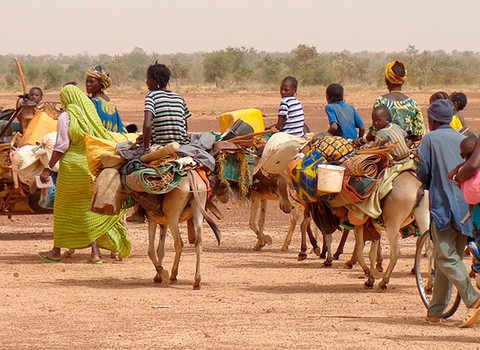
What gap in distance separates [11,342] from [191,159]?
3664 mm

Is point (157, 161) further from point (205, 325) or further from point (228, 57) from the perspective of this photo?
point (228, 57)

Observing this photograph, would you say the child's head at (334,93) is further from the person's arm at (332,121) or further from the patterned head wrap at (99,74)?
the patterned head wrap at (99,74)

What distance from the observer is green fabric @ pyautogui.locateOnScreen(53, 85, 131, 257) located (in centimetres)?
1465

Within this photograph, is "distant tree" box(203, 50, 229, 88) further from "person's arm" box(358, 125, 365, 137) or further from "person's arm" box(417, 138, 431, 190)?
"person's arm" box(417, 138, 431, 190)

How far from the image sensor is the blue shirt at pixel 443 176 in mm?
10242

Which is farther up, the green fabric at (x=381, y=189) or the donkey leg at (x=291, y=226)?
the green fabric at (x=381, y=189)

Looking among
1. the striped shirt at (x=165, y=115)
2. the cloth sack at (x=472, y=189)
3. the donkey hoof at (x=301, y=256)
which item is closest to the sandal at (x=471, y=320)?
the cloth sack at (x=472, y=189)

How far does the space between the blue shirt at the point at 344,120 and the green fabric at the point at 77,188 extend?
2.89 m

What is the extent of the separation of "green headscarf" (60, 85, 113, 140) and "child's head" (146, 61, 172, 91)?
1529 millimetres

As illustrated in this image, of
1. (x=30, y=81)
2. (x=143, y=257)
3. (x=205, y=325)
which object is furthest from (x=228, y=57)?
(x=205, y=325)

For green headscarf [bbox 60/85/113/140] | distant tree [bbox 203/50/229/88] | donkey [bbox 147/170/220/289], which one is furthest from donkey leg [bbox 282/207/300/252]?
distant tree [bbox 203/50/229/88]

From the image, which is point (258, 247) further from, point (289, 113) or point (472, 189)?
point (472, 189)

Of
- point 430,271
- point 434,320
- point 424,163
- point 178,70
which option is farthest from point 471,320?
point 178,70

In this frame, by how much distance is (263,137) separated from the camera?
15.7 m
